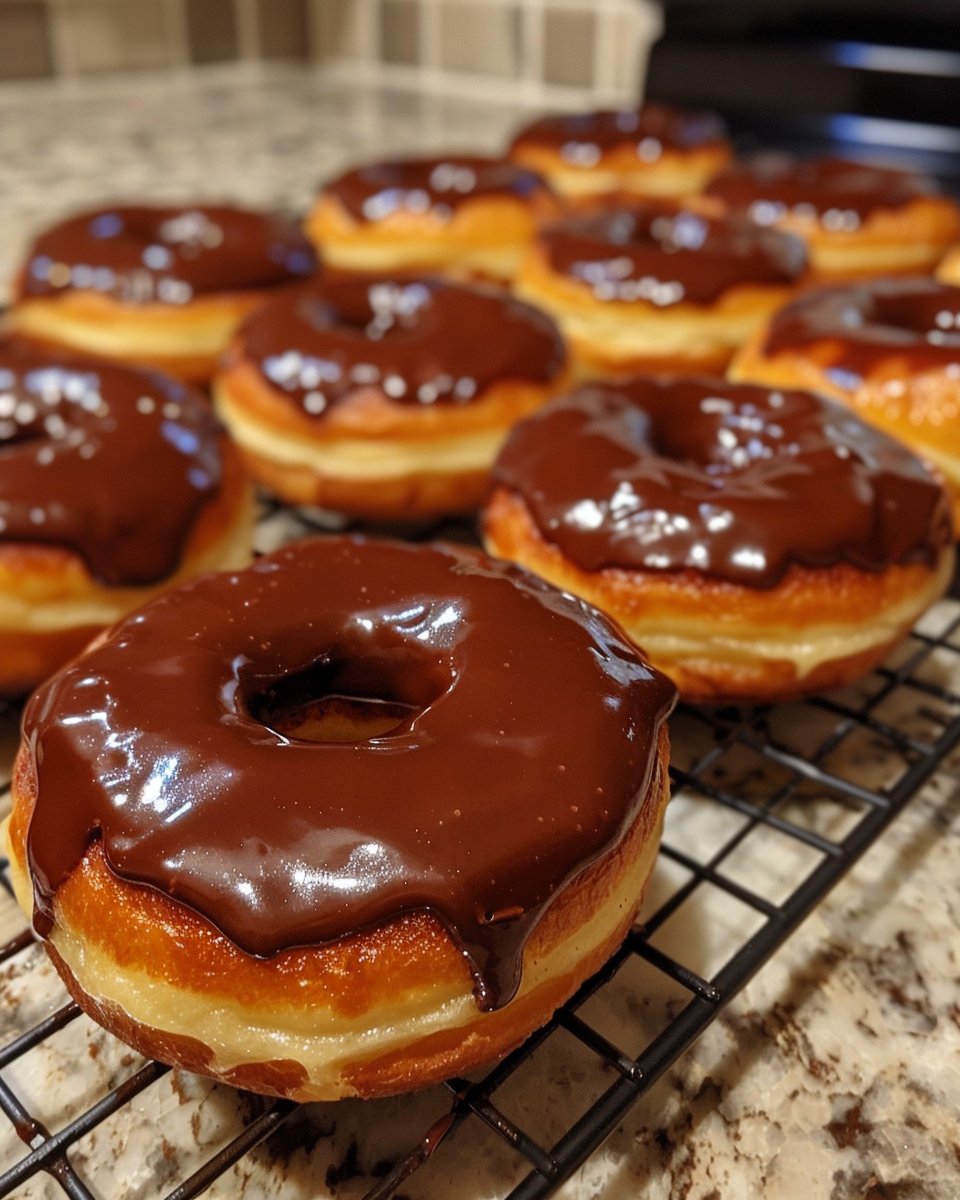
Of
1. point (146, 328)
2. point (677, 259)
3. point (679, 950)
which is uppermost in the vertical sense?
point (677, 259)

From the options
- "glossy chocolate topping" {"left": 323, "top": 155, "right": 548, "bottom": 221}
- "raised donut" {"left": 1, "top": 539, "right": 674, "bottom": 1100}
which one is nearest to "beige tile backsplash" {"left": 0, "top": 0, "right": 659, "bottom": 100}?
"glossy chocolate topping" {"left": 323, "top": 155, "right": 548, "bottom": 221}

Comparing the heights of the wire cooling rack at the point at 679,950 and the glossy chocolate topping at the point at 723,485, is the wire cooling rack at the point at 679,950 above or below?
below

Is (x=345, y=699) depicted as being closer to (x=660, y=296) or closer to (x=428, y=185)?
(x=660, y=296)

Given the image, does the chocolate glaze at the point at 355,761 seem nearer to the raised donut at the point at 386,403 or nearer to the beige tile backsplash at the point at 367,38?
the raised donut at the point at 386,403

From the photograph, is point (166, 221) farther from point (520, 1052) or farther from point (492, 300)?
point (520, 1052)

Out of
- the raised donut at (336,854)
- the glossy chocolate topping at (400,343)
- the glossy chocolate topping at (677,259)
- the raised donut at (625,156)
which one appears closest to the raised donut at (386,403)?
the glossy chocolate topping at (400,343)

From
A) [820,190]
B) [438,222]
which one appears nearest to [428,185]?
[438,222]

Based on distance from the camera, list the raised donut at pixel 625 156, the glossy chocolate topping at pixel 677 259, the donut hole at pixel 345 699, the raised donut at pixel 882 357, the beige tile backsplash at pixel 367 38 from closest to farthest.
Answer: the donut hole at pixel 345 699, the raised donut at pixel 882 357, the glossy chocolate topping at pixel 677 259, the raised donut at pixel 625 156, the beige tile backsplash at pixel 367 38
